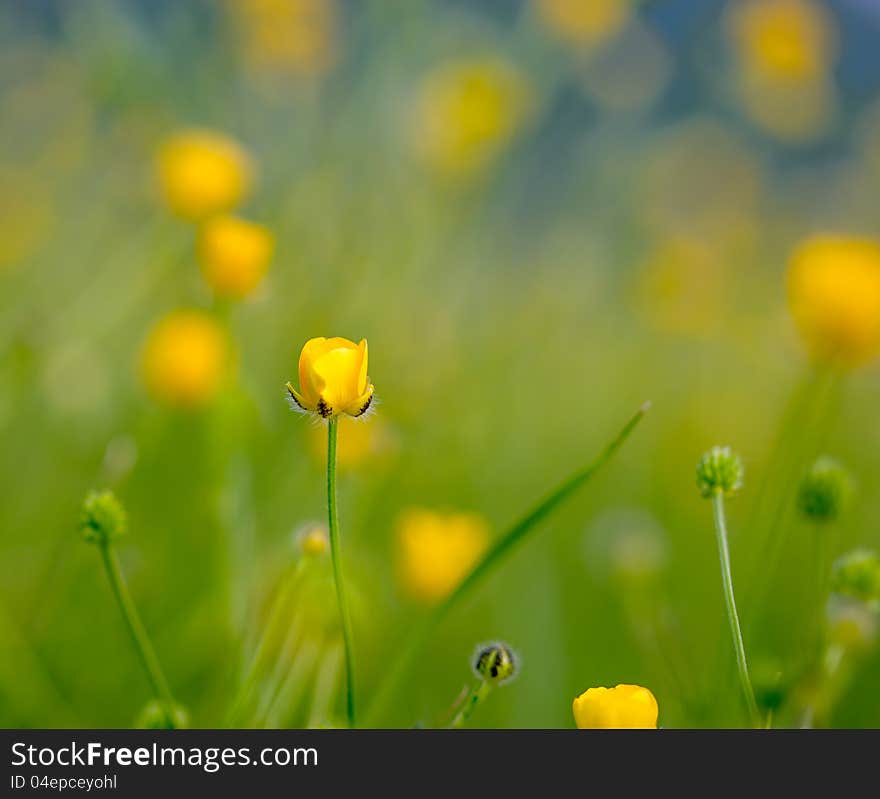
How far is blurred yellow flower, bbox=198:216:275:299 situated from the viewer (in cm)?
102

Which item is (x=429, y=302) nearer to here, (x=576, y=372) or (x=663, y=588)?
(x=576, y=372)

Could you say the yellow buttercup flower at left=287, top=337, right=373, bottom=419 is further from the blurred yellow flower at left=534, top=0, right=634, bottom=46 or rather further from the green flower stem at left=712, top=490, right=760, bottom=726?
the blurred yellow flower at left=534, top=0, right=634, bottom=46

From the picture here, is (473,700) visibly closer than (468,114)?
Yes

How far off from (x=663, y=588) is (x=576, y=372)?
89 centimetres

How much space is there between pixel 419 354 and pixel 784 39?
1.43 meters

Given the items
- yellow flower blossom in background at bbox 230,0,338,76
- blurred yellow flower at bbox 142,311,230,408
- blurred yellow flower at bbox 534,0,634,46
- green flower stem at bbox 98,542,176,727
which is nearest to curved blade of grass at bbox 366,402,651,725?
green flower stem at bbox 98,542,176,727

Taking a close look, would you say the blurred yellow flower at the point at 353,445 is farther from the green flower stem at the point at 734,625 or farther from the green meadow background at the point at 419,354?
the green flower stem at the point at 734,625

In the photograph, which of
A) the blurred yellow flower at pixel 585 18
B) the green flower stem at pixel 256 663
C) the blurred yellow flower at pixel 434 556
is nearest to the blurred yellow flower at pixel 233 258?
the blurred yellow flower at pixel 434 556

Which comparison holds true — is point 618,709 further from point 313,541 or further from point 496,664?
point 313,541

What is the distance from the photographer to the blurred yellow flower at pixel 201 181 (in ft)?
3.98

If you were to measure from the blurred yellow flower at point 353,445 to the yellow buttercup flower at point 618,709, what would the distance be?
53 centimetres

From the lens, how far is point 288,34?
2.51 m

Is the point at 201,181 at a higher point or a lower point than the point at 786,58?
lower

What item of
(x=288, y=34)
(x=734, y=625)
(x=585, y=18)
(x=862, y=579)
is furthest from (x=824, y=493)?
(x=288, y=34)
